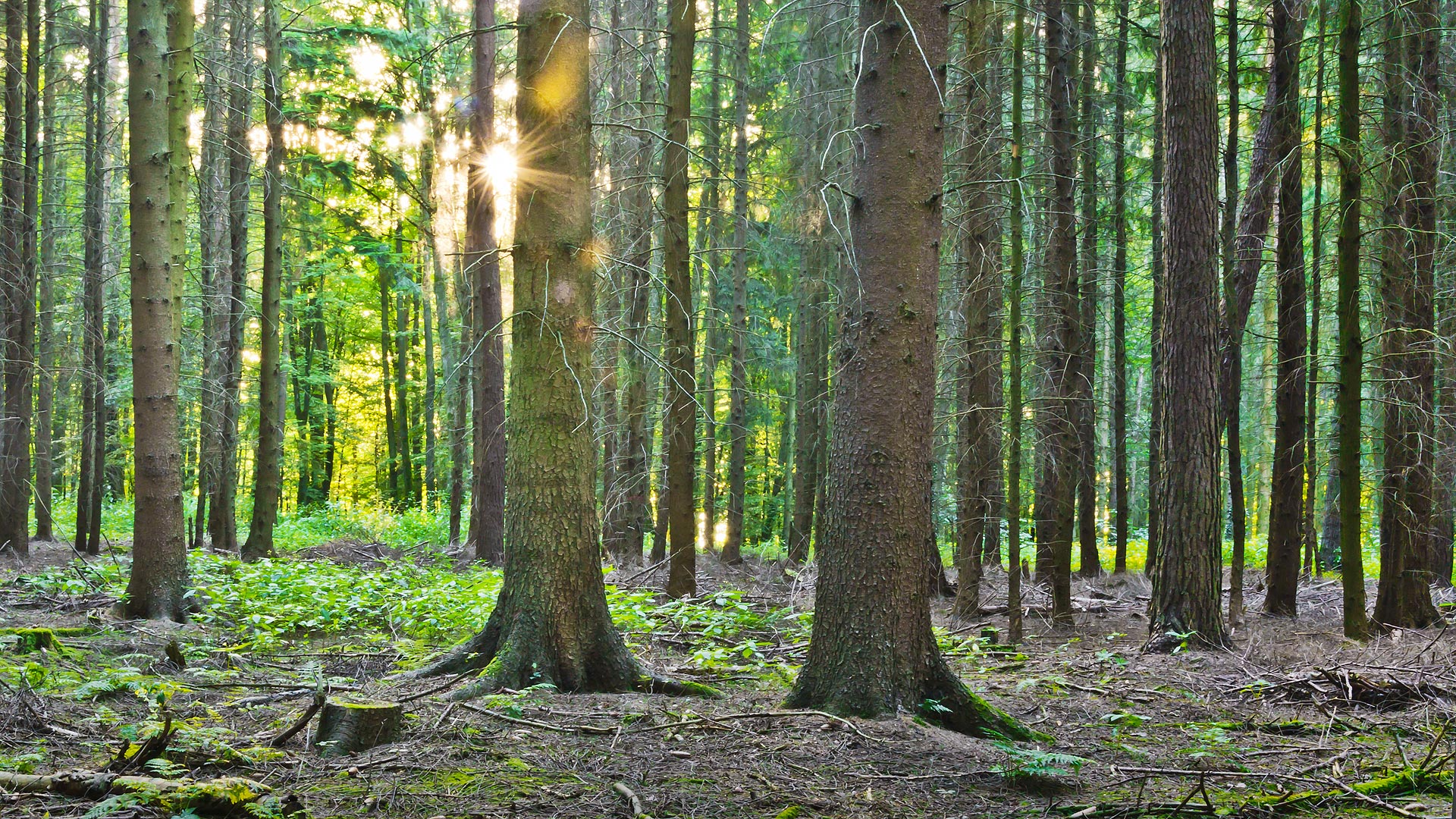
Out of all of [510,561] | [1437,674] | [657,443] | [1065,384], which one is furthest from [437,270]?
[1437,674]

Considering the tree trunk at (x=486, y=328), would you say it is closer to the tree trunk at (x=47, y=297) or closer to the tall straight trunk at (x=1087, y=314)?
the tree trunk at (x=47, y=297)

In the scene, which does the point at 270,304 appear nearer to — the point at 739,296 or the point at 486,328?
the point at 486,328

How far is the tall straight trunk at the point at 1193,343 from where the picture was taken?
7969mm

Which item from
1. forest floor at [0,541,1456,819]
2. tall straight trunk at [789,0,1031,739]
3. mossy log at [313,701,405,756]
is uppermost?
tall straight trunk at [789,0,1031,739]

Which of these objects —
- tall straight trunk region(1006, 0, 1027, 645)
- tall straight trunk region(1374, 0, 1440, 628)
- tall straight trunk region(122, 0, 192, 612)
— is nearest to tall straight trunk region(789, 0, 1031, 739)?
tall straight trunk region(1006, 0, 1027, 645)

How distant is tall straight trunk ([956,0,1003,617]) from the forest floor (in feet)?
3.86

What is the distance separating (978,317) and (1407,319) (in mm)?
4636

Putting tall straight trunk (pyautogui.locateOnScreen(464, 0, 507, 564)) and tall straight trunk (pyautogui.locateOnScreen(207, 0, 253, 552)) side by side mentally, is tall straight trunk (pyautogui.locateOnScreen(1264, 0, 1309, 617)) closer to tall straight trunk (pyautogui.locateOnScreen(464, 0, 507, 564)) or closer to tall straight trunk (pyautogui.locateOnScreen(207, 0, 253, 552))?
tall straight trunk (pyautogui.locateOnScreen(464, 0, 507, 564))

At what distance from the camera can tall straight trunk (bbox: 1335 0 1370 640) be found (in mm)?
7441

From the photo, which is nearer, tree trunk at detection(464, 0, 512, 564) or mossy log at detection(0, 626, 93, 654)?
mossy log at detection(0, 626, 93, 654)

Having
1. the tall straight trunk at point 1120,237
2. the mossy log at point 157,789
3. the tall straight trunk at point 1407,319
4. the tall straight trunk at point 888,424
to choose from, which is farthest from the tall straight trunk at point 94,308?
the tall straight trunk at point 1407,319

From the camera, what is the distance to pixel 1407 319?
9438 mm

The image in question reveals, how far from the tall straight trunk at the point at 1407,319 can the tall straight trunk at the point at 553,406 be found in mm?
7394

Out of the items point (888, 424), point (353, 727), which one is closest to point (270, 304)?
point (353, 727)
